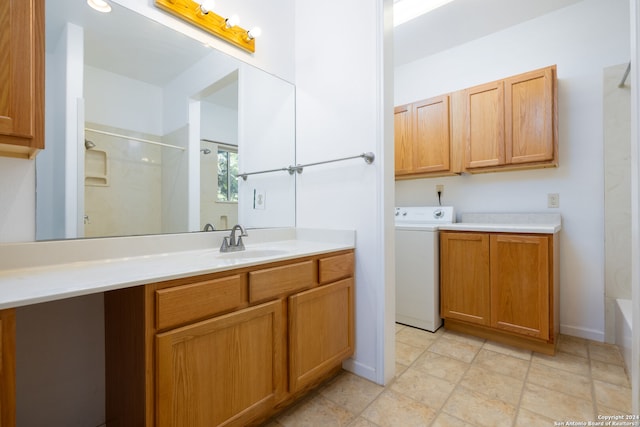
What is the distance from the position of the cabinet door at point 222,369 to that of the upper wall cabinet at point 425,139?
6.80 ft

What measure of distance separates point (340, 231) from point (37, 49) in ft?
4.85

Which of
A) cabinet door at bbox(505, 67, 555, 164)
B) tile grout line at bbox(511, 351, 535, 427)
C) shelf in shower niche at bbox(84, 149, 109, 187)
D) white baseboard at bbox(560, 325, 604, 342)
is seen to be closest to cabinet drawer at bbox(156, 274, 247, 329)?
shelf in shower niche at bbox(84, 149, 109, 187)

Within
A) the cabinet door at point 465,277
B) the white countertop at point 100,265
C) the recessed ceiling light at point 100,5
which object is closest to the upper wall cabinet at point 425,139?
the cabinet door at point 465,277

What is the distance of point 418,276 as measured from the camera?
7.91ft

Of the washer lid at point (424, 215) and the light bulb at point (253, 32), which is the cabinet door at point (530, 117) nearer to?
the washer lid at point (424, 215)

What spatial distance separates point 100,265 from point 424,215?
262 cm

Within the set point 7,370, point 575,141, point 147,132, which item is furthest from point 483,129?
point 7,370

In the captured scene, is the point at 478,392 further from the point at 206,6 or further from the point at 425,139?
the point at 206,6

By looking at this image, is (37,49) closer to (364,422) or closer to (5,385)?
(5,385)

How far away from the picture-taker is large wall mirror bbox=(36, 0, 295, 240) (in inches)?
45.1

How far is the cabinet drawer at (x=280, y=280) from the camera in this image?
1183 millimetres

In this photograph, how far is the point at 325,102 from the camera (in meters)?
1.87

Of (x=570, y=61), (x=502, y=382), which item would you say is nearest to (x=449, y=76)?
(x=570, y=61)

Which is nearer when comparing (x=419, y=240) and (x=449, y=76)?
(x=419, y=240)
